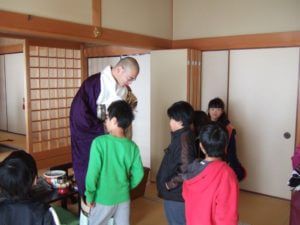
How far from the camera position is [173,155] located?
6.25 feet

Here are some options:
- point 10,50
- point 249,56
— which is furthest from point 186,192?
point 10,50

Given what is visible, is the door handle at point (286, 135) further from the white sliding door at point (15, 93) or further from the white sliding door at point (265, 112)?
the white sliding door at point (15, 93)

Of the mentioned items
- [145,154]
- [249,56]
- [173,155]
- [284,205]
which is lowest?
[284,205]

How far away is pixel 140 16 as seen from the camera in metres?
3.64

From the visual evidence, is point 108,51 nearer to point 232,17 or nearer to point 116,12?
point 116,12

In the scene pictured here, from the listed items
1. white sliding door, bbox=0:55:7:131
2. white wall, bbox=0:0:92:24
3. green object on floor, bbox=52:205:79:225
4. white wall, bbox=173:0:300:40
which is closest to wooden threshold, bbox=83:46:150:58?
white wall, bbox=173:0:300:40

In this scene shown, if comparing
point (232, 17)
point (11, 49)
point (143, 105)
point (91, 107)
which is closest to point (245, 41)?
point (232, 17)

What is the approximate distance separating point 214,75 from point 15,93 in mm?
4901

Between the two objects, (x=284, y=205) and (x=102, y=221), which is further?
(x=284, y=205)

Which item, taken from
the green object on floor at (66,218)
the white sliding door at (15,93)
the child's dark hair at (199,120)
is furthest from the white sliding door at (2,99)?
the child's dark hair at (199,120)

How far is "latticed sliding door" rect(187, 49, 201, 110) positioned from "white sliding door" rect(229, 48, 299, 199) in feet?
1.28

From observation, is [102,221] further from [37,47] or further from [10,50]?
[10,50]

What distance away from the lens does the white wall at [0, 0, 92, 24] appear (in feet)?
7.97

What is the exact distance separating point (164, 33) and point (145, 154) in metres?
1.67
